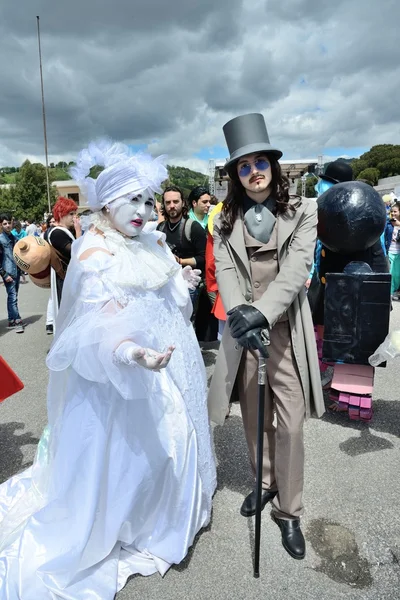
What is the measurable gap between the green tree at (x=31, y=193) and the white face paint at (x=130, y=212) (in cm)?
4942

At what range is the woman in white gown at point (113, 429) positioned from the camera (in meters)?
1.88

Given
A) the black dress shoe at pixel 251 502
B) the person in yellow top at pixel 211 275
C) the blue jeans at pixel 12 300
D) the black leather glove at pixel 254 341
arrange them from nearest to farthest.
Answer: the black leather glove at pixel 254 341
the black dress shoe at pixel 251 502
the person in yellow top at pixel 211 275
the blue jeans at pixel 12 300

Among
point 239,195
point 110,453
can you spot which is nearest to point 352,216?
point 239,195

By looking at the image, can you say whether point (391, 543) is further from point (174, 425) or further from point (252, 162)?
point (252, 162)

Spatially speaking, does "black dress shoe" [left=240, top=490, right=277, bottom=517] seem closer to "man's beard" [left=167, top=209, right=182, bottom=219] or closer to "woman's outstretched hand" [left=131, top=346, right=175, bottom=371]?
"woman's outstretched hand" [left=131, top=346, right=175, bottom=371]

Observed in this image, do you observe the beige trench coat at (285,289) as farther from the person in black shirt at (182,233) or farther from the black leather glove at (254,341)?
the person in black shirt at (182,233)

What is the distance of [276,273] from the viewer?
2.13 metres

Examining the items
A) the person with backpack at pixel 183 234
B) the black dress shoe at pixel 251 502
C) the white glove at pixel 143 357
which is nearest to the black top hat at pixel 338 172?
the person with backpack at pixel 183 234

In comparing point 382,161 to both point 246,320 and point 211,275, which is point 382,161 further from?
point 246,320

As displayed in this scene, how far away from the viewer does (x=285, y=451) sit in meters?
2.12

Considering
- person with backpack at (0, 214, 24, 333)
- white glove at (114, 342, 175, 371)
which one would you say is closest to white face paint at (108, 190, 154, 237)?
white glove at (114, 342, 175, 371)

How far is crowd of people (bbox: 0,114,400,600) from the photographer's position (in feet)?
6.24

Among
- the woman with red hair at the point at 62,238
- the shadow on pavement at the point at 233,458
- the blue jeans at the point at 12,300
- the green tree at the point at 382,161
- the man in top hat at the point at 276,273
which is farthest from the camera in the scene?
the green tree at the point at 382,161

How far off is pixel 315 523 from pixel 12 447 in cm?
222
